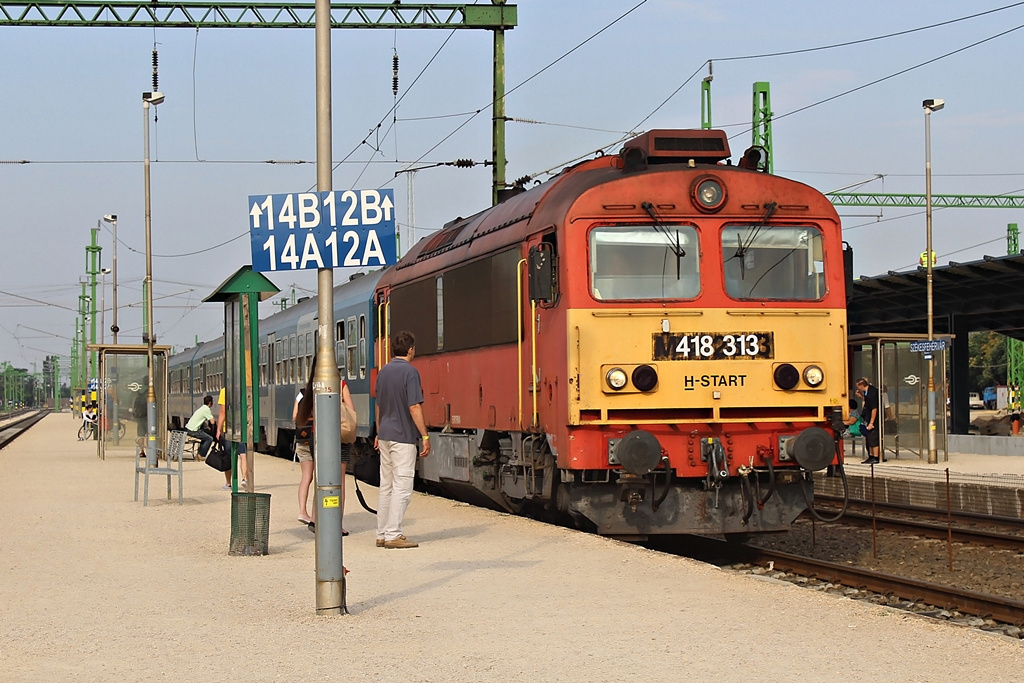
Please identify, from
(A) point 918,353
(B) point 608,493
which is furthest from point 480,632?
(A) point 918,353

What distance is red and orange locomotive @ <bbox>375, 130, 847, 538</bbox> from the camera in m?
12.1

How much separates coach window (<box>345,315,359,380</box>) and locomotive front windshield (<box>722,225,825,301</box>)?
10.3 meters

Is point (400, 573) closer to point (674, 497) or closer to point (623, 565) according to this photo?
point (623, 565)

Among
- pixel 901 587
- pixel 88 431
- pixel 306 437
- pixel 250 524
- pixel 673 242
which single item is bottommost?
pixel 901 587

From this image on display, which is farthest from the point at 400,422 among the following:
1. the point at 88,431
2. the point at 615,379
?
the point at 88,431

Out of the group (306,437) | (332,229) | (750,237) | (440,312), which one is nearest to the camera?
(332,229)

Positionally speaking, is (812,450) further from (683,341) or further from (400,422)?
(400,422)

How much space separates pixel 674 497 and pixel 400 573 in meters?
2.73

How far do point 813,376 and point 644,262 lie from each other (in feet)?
6.08

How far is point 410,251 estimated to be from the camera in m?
19.8

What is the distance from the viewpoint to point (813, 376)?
12477mm

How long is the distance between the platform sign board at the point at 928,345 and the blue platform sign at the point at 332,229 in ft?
63.1

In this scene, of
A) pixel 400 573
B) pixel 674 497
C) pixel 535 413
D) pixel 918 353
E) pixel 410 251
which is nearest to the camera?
pixel 400 573

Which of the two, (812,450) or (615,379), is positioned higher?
(615,379)
